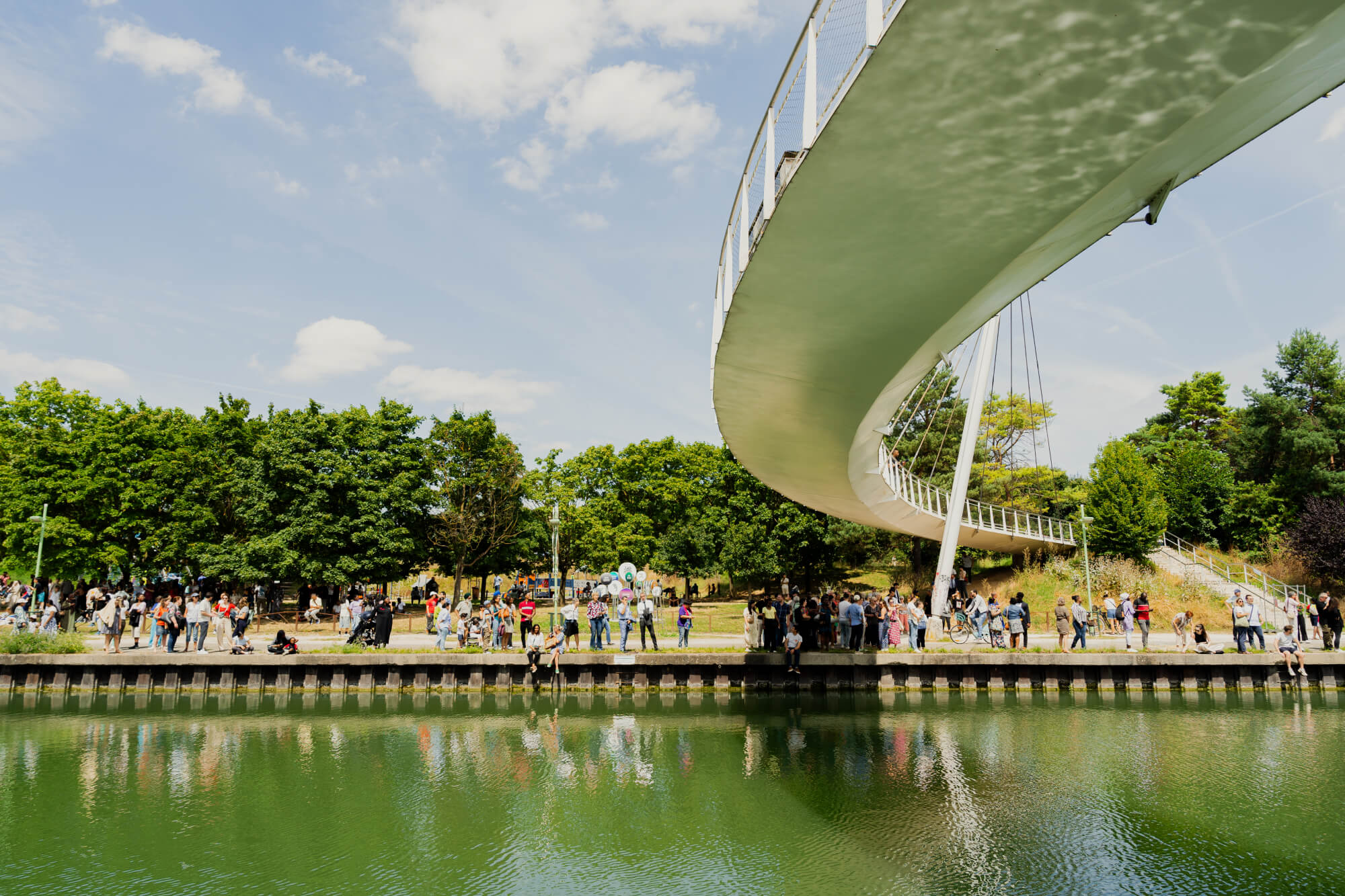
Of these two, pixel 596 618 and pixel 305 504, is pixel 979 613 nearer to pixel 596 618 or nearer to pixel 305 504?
pixel 596 618

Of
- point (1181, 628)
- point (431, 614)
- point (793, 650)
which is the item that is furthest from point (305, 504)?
point (1181, 628)

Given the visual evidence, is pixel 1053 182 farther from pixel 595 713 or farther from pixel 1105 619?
pixel 1105 619

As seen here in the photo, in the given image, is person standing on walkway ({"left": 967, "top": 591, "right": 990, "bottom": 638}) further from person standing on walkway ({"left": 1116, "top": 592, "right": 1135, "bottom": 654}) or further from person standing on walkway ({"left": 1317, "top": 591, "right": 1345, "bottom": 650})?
A: person standing on walkway ({"left": 1317, "top": 591, "right": 1345, "bottom": 650})

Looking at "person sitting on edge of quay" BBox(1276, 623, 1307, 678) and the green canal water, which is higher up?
"person sitting on edge of quay" BBox(1276, 623, 1307, 678)

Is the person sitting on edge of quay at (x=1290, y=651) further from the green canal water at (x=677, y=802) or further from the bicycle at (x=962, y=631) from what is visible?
the bicycle at (x=962, y=631)

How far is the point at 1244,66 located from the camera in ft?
16.2

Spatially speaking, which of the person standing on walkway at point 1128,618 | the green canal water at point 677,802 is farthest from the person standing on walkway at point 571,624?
the person standing on walkway at point 1128,618

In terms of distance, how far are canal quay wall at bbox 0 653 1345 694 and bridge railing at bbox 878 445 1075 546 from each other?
19.2 feet

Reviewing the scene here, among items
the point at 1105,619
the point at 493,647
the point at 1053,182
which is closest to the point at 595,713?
the point at 493,647

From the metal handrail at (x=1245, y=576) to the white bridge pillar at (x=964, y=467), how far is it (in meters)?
10.1

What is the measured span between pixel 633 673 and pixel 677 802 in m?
8.84

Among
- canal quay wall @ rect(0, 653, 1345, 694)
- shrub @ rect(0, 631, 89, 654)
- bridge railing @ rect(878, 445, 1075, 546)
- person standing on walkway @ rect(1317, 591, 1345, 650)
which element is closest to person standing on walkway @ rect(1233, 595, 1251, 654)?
canal quay wall @ rect(0, 653, 1345, 694)

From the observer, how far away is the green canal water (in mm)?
7418

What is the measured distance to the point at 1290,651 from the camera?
17.5m
